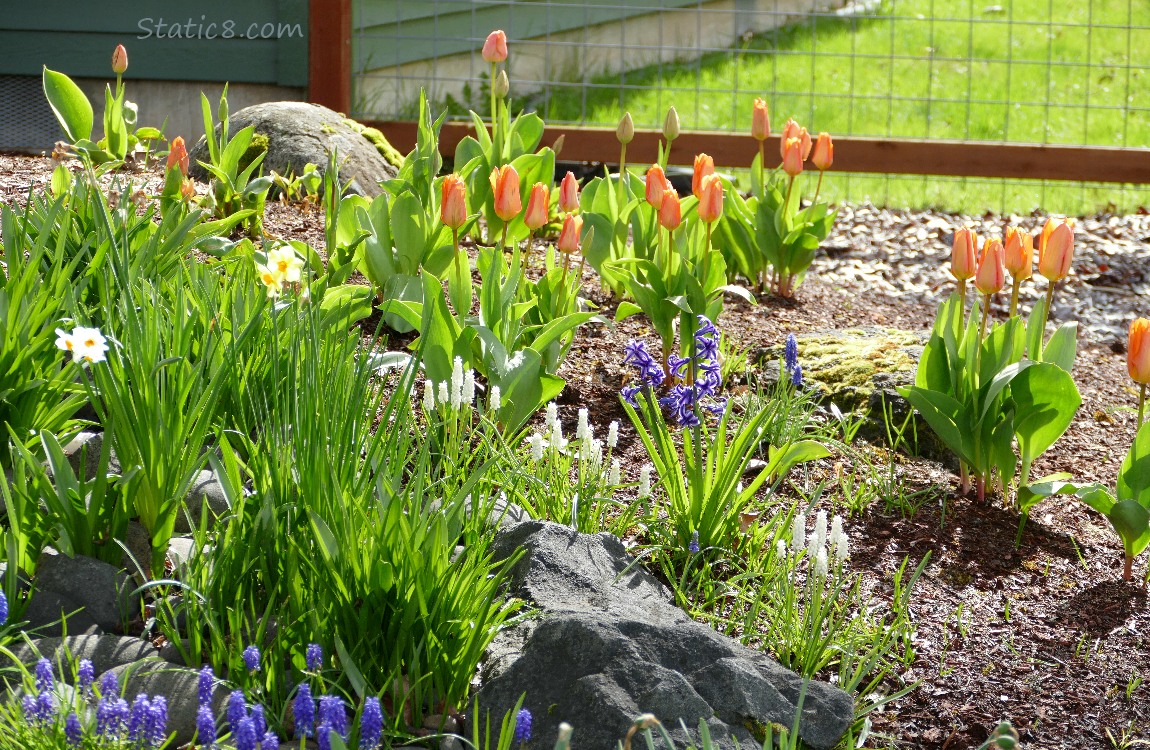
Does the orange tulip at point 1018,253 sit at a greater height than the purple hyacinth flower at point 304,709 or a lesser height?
greater

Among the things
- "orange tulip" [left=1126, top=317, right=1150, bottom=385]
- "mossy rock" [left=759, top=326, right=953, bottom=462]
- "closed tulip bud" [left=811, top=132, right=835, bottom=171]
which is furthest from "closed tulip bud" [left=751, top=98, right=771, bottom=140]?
"orange tulip" [left=1126, top=317, right=1150, bottom=385]

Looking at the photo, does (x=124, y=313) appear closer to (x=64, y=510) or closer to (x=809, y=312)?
(x=64, y=510)

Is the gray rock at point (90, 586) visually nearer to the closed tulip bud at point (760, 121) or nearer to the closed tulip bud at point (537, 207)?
the closed tulip bud at point (537, 207)

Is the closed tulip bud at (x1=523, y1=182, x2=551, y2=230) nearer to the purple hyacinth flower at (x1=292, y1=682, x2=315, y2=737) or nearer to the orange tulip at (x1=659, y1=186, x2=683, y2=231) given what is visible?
the orange tulip at (x1=659, y1=186, x2=683, y2=231)

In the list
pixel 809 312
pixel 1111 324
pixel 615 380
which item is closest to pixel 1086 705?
pixel 615 380

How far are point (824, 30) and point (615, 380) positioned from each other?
264 inches

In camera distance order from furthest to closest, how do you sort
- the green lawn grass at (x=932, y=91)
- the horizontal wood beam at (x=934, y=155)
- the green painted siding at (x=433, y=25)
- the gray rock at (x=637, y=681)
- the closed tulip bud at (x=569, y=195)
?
the green lawn grass at (x=932, y=91) → the green painted siding at (x=433, y=25) → the horizontal wood beam at (x=934, y=155) → the closed tulip bud at (x=569, y=195) → the gray rock at (x=637, y=681)

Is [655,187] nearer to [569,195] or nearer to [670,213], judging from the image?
[670,213]

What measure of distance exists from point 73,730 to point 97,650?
367 mm

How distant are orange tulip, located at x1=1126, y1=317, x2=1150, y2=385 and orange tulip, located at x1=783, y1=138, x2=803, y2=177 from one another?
4.66 feet

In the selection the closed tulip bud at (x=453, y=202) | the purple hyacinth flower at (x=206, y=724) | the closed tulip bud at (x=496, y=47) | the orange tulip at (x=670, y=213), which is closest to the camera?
the purple hyacinth flower at (x=206, y=724)

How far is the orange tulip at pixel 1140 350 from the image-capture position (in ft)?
8.01

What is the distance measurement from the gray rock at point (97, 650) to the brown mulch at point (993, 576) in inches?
46.6

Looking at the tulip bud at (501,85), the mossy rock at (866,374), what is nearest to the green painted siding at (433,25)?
the tulip bud at (501,85)
